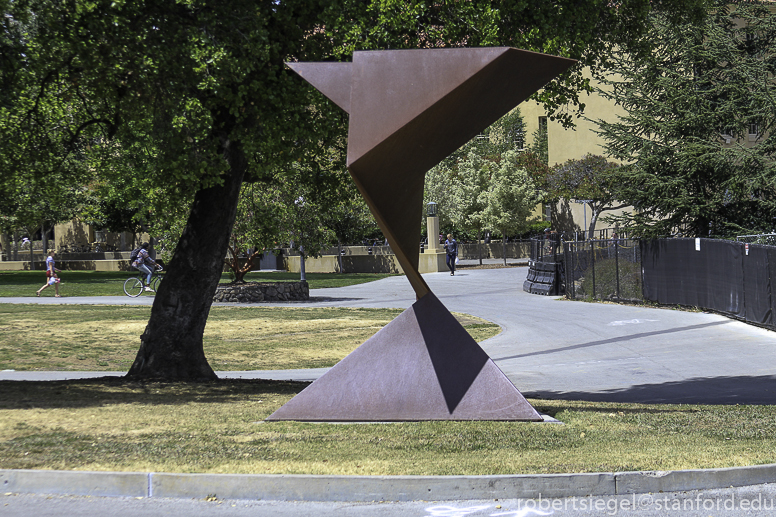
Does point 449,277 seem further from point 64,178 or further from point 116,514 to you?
point 116,514

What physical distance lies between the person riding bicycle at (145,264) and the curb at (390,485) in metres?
22.4

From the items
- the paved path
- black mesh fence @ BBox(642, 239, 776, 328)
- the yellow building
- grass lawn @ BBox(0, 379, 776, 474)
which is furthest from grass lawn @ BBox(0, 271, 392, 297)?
grass lawn @ BBox(0, 379, 776, 474)

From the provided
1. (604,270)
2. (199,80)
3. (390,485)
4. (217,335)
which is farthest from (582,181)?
(390,485)

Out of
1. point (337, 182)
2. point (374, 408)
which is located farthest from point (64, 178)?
point (374, 408)

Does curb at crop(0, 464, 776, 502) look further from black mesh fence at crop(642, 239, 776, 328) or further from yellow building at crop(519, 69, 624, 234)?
yellow building at crop(519, 69, 624, 234)

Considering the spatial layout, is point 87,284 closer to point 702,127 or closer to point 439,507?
point 702,127

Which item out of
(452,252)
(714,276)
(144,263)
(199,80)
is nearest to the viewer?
(199,80)

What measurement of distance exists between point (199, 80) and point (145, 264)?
19.5 meters

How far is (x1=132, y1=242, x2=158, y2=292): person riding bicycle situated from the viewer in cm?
2750

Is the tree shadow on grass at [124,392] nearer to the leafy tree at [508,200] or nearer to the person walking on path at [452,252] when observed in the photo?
the person walking on path at [452,252]

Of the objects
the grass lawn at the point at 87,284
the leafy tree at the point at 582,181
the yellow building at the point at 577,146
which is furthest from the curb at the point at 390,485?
the yellow building at the point at 577,146

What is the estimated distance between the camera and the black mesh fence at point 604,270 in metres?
23.0

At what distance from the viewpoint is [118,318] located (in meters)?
20.8

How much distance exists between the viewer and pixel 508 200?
161 ft
